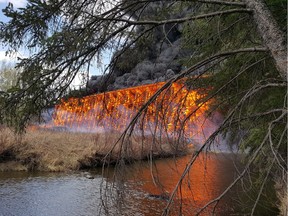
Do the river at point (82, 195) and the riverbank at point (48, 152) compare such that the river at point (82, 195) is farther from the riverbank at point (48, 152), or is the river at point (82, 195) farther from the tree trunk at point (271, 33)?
the tree trunk at point (271, 33)

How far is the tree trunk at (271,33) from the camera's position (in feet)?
8.24

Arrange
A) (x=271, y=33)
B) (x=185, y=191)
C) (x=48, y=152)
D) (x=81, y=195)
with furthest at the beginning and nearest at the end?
1. (x=48, y=152)
2. (x=185, y=191)
3. (x=81, y=195)
4. (x=271, y=33)

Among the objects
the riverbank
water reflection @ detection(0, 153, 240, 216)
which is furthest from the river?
the riverbank

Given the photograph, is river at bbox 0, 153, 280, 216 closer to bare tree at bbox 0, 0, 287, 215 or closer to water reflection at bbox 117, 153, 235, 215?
water reflection at bbox 117, 153, 235, 215

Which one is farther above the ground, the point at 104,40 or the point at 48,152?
the point at 104,40

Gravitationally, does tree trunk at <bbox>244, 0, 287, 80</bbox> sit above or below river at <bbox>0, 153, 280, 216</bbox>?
above

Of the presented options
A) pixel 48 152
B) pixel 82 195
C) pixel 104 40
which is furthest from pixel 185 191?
pixel 104 40

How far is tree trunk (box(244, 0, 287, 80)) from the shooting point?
98.9 inches

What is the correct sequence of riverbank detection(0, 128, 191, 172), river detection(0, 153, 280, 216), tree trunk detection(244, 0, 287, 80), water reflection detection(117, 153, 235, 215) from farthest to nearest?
riverbank detection(0, 128, 191, 172), water reflection detection(117, 153, 235, 215), river detection(0, 153, 280, 216), tree trunk detection(244, 0, 287, 80)

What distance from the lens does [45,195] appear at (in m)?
8.59

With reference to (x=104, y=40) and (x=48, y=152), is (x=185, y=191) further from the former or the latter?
(x=104, y=40)

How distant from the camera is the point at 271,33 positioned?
2623 millimetres

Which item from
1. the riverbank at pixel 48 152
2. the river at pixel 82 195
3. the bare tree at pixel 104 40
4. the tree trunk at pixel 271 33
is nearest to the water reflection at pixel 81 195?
the river at pixel 82 195

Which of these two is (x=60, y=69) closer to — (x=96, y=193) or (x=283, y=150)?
(x=283, y=150)
